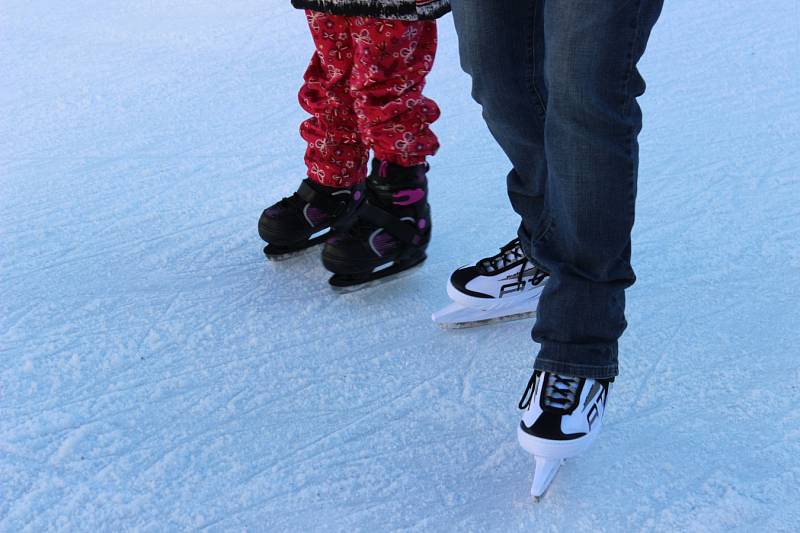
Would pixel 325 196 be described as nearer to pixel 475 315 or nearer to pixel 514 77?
pixel 475 315

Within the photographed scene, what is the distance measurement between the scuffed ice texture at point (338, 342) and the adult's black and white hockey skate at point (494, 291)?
0.08ft

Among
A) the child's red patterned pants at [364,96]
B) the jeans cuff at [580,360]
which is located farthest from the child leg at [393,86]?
the jeans cuff at [580,360]

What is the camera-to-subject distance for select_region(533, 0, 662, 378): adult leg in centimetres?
86

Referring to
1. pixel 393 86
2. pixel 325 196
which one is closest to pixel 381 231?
pixel 325 196

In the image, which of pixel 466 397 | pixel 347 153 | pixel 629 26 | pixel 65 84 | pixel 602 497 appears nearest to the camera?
pixel 629 26

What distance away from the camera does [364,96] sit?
1310 mm

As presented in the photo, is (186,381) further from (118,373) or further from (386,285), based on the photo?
(386,285)

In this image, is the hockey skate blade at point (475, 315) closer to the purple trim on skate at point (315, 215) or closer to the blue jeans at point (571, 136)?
the blue jeans at point (571, 136)

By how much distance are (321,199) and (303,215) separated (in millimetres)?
39

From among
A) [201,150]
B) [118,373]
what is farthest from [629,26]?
[201,150]

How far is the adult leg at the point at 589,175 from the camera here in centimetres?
86

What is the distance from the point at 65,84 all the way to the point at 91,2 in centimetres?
74

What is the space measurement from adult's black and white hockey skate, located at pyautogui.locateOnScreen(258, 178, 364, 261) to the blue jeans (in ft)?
1.24

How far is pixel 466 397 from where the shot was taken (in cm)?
115
